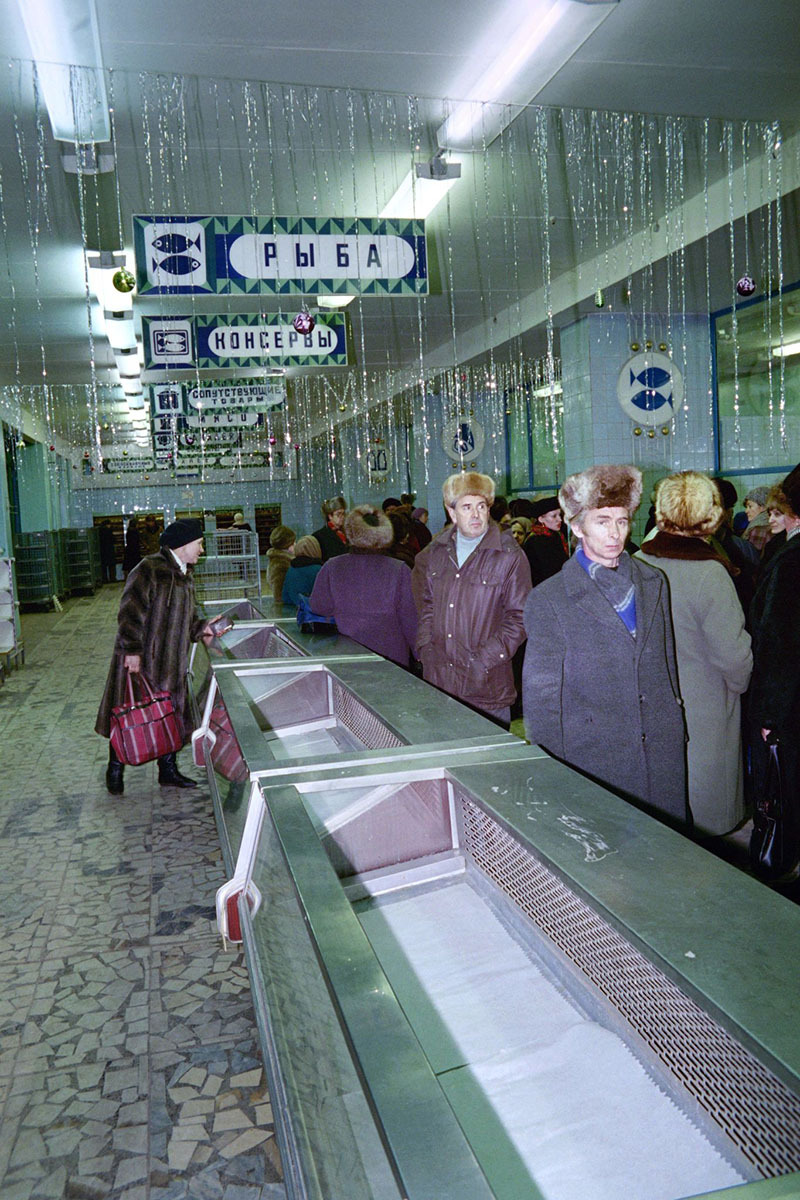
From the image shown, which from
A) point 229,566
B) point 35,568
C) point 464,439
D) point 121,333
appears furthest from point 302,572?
point 35,568

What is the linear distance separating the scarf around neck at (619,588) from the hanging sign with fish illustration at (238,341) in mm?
6157

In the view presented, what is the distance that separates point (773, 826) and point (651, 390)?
8147 millimetres

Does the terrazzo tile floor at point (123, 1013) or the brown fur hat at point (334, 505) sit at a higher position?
the brown fur hat at point (334, 505)

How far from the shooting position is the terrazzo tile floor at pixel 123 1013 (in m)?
2.22

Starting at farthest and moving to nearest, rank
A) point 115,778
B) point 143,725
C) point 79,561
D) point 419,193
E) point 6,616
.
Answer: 1. point 79,561
2. point 6,616
3. point 419,193
4. point 115,778
5. point 143,725

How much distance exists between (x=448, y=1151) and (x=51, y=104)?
5.69 metres

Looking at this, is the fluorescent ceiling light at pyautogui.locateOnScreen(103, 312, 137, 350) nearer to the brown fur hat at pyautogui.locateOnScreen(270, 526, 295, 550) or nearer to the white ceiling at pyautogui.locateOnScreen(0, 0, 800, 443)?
the white ceiling at pyautogui.locateOnScreen(0, 0, 800, 443)

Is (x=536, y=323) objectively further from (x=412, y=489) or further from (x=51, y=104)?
(x=412, y=489)

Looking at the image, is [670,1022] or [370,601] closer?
[670,1022]

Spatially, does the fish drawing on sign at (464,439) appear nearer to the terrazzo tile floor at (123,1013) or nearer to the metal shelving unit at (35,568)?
the metal shelving unit at (35,568)

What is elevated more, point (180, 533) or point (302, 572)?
point (180, 533)

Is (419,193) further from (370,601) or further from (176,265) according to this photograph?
(370,601)

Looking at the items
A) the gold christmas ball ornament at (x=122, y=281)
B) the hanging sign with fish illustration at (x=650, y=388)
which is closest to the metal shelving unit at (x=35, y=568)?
the gold christmas ball ornament at (x=122, y=281)

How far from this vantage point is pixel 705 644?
3.18 metres
